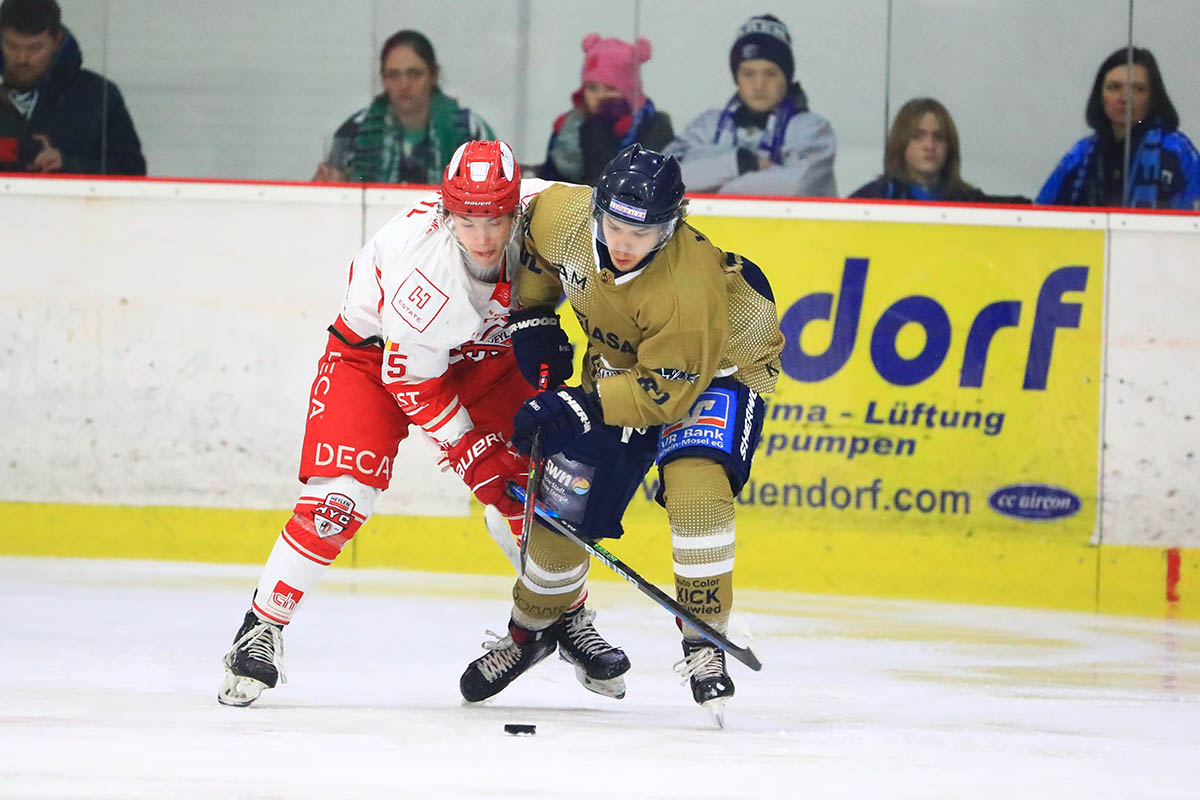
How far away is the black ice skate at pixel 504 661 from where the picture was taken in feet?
10.4

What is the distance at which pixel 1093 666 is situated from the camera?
4086mm

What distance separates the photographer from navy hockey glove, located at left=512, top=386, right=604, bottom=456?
2.89 m

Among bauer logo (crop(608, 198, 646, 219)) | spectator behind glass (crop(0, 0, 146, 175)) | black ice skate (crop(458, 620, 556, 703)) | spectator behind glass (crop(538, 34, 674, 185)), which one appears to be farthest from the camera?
spectator behind glass (crop(0, 0, 146, 175))

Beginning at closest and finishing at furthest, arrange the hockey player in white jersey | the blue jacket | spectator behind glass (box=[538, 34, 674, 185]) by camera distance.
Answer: the hockey player in white jersey → the blue jacket → spectator behind glass (box=[538, 34, 674, 185])

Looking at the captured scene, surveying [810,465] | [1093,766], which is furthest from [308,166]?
[1093,766]

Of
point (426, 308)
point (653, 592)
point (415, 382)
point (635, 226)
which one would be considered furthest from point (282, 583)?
point (635, 226)

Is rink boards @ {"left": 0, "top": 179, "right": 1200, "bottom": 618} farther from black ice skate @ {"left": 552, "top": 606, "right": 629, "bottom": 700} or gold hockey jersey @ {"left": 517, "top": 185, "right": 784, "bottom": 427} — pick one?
gold hockey jersey @ {"left": 517, "top": 185, "right": 784, "bottom": 427}

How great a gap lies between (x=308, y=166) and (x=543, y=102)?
87cm

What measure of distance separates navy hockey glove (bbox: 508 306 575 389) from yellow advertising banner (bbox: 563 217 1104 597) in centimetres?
229

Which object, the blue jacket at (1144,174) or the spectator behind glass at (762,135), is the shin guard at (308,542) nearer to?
the spectator behind glass at (762,135)

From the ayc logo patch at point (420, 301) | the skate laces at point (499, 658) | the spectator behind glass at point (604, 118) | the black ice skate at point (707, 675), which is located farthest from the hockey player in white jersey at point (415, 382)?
the spectator behind glass at point (604, 118)

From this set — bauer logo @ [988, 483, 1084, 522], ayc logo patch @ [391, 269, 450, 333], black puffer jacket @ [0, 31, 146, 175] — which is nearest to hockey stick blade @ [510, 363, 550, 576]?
ayc logo patch @ [391, 269, 450, 333]

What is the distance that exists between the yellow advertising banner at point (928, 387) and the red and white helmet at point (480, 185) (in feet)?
8.30

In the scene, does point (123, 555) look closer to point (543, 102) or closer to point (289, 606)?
point (543, 102)
